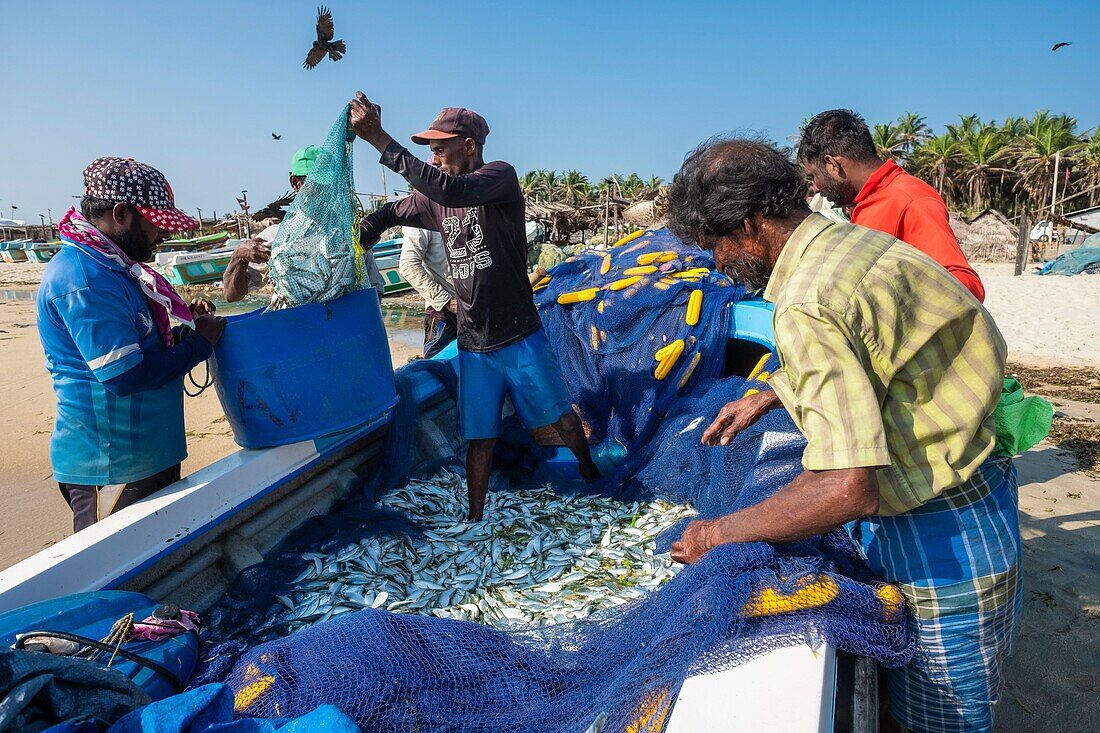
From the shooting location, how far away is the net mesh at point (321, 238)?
10.2 feet

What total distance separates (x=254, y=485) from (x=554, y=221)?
24.7 metres

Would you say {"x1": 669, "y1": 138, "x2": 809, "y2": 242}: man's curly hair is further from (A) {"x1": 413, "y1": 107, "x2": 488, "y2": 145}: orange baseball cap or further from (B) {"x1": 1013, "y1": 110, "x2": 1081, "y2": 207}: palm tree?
(B) {"x1": 1013, "y1": 110, "x2": 1081, "y2": 207}: palm tree

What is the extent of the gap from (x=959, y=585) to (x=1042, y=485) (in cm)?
526

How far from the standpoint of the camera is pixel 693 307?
4.89 m

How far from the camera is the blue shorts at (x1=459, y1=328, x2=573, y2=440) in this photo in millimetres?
3863

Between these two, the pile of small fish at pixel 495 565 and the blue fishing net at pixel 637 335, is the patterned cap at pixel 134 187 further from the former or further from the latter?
the blue fishing net at pixel 637 335

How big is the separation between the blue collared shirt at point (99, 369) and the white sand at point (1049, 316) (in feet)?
39.7

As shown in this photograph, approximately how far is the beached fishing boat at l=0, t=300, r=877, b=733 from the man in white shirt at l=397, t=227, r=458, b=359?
62.0 inches

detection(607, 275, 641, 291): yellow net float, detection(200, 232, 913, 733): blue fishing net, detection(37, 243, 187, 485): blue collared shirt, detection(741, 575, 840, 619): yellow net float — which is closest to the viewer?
detection(200, 232, 913, 733): blue fishing net

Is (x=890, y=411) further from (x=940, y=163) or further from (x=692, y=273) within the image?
(x=940, y=163)

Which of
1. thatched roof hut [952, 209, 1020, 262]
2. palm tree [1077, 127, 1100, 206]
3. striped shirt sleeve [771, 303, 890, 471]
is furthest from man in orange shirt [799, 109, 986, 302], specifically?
palm tree [1077, 127, 1100, 206]

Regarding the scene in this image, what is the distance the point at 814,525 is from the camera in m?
1.77

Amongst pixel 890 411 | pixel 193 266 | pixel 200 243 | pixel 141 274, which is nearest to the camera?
pixel 890 411

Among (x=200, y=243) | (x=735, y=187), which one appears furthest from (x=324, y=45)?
(x=200, y=243)
